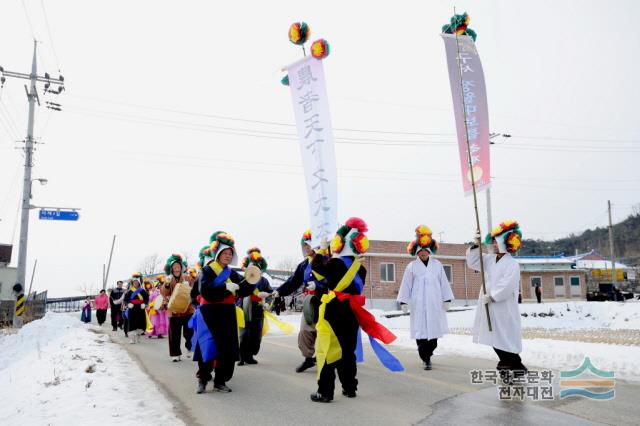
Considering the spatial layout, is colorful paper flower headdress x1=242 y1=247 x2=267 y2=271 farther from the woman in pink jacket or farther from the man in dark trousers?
the woman in pink jacket

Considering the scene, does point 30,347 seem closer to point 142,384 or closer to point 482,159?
point 142,384

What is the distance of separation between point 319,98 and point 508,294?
11.6 ft

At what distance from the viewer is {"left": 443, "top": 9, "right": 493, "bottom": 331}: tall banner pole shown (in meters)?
7.62

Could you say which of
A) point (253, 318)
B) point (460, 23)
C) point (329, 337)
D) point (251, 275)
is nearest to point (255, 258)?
point (253, 318)

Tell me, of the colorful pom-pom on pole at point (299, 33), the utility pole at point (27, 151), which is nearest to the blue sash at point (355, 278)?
the colorful pom-pom on pole at point (299, 33)

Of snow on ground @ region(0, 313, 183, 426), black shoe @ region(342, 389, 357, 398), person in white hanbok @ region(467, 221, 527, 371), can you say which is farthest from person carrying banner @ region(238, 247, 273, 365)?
person in white hanbok @ region(467, 221, 527, 371)

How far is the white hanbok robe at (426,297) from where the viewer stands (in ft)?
27.1

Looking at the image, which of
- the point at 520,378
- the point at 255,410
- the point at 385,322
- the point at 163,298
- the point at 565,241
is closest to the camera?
the point at 255,410

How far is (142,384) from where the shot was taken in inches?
262

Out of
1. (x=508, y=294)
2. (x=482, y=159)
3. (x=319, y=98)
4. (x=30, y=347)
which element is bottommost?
(x=30, y=347)

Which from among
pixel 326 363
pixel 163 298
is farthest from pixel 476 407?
pixel 163 298

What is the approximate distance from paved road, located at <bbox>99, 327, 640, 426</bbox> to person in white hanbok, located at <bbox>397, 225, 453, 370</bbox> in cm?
48

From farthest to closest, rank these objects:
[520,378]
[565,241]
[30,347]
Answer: [565,241], [30,347], [520,378]

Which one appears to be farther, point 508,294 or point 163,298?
point 163,298
